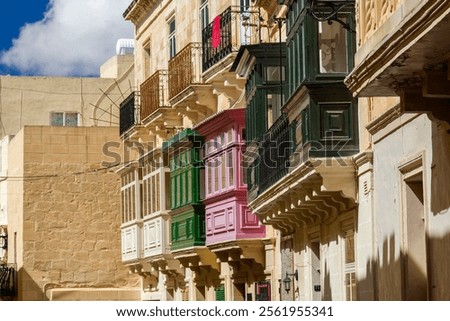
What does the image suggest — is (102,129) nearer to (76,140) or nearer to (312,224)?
(76,140)

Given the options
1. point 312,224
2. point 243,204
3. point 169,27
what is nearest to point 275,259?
point 243,204

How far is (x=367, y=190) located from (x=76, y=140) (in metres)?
21.6

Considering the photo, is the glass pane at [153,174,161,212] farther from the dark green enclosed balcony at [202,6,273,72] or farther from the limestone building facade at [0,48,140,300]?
the limestone building facade at [0,48,140,300]

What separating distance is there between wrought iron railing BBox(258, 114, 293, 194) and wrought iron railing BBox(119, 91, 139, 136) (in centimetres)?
1133

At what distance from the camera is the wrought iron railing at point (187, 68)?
86.1 feet

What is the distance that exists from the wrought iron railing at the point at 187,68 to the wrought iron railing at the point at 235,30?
1939 mm

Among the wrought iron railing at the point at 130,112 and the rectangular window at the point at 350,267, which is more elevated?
the wrought iron railing at the point at 130,112

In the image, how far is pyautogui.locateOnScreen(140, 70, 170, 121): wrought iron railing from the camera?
28.8 meters

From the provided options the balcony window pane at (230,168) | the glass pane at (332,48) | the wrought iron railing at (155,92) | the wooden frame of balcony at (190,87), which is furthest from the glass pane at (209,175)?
the glass pane at (332,48)

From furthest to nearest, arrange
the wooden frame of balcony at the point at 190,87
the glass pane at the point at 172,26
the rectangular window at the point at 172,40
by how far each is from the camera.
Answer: the glass pane at the point at 172,26
the rectangular window at the point at 172,40
the wooden frame of balcony at the point at 190,87

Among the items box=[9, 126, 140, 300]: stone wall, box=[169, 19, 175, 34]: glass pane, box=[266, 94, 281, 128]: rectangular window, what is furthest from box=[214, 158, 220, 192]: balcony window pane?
box=[9, 126, 140, 300]: stone wall

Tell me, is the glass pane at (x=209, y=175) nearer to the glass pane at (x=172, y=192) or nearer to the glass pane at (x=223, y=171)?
the glass pane at (x=223, y=171)

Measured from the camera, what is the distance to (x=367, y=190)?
617 inches

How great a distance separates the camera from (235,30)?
2353 cm
